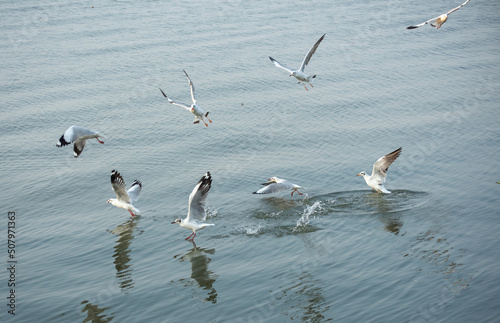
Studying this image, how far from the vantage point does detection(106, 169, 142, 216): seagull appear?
1948 centimetres

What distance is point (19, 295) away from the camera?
16.5 m

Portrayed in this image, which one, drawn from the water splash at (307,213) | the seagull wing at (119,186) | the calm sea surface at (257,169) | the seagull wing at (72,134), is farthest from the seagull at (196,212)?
the seagull wing at (72,134)

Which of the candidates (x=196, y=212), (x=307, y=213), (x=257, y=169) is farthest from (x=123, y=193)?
(x=257, y=169)

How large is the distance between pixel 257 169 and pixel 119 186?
7217 mm

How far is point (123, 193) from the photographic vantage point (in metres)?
20.1

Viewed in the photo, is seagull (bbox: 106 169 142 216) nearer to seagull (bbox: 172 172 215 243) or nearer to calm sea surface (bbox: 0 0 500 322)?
calm sea surface (bbox: 0 0 500 322)

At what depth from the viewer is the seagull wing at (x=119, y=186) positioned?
19375mm

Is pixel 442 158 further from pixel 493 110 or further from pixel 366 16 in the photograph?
pixel 366 16

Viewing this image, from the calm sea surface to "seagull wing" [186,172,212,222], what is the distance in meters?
1.18

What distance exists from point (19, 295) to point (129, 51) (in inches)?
1176

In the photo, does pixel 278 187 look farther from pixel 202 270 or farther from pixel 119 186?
pixel 119 186

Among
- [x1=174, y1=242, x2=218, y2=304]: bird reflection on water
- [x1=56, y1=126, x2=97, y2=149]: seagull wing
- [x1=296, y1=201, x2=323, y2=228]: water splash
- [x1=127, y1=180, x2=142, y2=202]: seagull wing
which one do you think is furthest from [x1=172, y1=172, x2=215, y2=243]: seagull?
[x1=56, y1=126, x2=97, y2=149]: seagull wing

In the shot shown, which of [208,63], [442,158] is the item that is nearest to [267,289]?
[442,158]

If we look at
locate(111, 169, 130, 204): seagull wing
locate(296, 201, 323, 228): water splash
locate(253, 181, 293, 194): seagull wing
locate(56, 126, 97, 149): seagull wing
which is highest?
locate(56, 126, 97, 149): seagull wing
